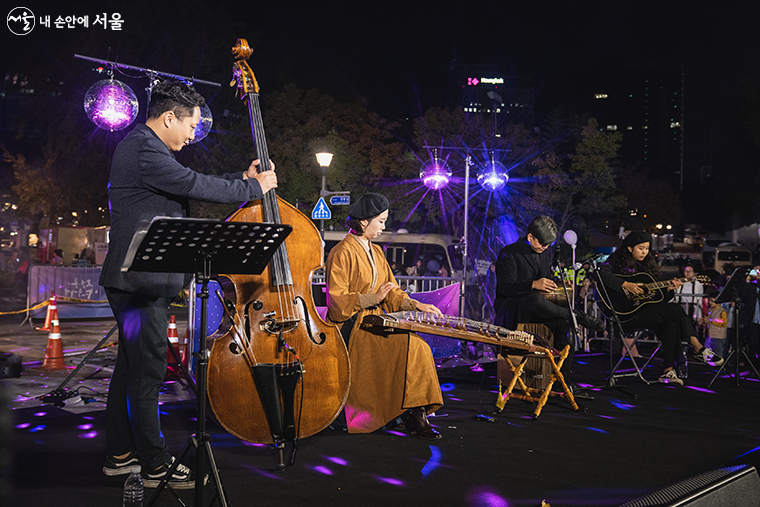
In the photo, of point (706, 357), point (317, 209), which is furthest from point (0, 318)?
point (706, 357)

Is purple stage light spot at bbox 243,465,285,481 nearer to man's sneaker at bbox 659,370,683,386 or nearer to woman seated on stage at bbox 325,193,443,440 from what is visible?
woman seated on stage at bbox 325,193,443,440

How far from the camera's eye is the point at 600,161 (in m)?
25.0

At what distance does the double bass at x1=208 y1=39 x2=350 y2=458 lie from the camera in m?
3.25

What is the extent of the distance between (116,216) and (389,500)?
6.69ft

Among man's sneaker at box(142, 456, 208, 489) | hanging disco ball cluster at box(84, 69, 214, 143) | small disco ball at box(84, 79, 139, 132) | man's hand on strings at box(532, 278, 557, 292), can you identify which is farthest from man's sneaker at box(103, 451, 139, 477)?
small disco ball at box(84, 79, 139, 132)

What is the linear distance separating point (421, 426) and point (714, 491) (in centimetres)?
243

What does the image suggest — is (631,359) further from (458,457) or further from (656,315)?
Answer: (458,457)

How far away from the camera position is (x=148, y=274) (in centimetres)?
287

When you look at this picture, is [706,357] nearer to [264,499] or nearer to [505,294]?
[505,294]

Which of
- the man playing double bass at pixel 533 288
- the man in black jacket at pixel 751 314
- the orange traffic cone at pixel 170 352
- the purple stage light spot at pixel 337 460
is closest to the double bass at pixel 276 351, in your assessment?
the purple stage light spot at pixel 337 460

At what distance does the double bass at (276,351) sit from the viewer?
3248mm

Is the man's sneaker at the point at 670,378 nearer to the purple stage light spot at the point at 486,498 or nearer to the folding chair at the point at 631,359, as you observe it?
the folding chair at the point at 631,359

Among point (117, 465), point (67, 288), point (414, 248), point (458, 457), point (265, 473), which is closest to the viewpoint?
point (117, 465)

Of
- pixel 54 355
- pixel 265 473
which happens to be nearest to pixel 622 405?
pixel 265 473
